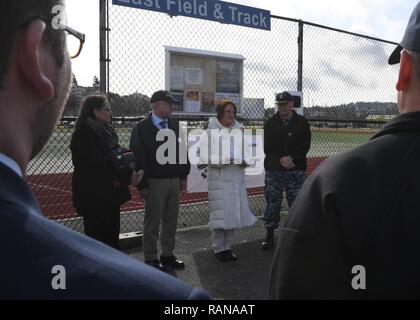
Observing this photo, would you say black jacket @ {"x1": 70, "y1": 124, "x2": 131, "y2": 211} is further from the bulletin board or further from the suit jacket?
the suit jacket

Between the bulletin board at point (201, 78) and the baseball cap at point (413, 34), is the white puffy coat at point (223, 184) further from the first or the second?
the baseball cap at point (413, 34)

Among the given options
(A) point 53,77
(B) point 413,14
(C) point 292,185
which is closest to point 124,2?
(C) point 292,185

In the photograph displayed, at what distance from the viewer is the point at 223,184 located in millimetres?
5316

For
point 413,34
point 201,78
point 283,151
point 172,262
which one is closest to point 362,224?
point 413,34

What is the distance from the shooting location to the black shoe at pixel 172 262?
197 inches

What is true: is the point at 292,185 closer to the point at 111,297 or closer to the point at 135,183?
the point at 135,183

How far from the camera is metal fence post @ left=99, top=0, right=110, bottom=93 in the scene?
5125 millimetres

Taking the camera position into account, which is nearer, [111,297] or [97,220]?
[111,297]

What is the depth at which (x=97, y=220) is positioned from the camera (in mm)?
4102

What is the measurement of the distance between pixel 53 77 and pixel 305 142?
203 inches

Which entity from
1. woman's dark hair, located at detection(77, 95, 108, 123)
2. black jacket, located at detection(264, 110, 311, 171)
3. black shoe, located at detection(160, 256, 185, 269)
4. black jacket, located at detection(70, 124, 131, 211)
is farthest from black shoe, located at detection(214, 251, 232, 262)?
woman's dark hair, located at detection(77, 95, 108, 123)

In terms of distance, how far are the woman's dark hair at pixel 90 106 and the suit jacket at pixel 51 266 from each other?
11.9ft
